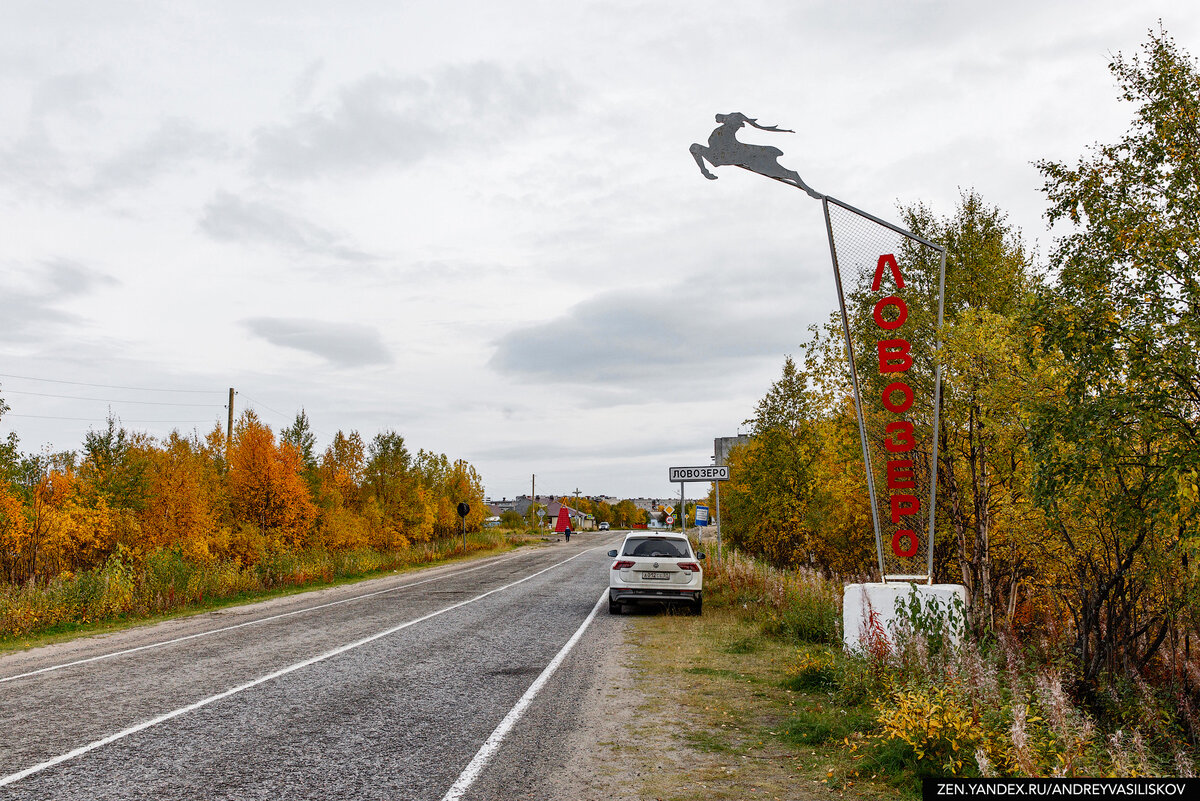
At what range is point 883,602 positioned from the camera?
795 centimetres

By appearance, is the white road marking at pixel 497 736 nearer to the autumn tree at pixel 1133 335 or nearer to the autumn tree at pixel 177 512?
the autumn tree at pixel 1133 335

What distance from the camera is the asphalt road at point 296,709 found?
5312 millimetres

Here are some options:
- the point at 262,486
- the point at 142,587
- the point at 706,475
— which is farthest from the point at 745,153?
the point at 262,486

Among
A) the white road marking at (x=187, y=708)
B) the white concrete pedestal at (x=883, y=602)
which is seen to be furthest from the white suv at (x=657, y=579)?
the white concrete pedestal at (x=883, y=602)

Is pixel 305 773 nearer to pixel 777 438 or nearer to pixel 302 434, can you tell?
pixel 777 438

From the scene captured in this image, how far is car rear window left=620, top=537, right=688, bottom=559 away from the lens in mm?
15851

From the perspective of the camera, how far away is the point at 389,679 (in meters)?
8.92

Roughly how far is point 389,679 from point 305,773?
351cm

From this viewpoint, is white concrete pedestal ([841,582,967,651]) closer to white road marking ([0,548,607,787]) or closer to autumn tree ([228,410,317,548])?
white road marking ([0,548,607,787])

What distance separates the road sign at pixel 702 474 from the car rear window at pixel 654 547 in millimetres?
5340

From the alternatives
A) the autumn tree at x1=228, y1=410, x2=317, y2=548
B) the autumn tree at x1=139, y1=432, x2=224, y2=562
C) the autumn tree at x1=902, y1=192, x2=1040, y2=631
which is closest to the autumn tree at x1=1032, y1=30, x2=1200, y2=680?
the autumn tree at x1=902, y1=192, x2=1040, y2=631

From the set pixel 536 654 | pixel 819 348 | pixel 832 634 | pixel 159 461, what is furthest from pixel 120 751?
pixel 159 461

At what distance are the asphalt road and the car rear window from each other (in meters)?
1.65

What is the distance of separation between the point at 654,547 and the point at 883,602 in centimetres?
833
